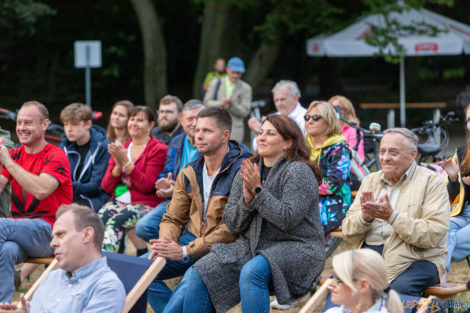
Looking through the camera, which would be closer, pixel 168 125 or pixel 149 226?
pixel 149 226

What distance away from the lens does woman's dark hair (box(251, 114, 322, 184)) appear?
179 inches

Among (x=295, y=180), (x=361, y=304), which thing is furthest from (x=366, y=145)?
(x=361, y=304)

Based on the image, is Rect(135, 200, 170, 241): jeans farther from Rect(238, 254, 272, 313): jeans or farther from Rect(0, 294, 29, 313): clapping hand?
Rect(0, 294, 29, 313): clapping hand

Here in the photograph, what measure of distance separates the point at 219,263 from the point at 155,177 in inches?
82.3

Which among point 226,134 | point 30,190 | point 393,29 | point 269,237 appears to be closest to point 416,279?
point 269,237

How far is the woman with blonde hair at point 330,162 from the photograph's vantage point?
559cm

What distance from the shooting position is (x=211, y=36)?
65.9 feet

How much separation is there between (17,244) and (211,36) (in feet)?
50.5

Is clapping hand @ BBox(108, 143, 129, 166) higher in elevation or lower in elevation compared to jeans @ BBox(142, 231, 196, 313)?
higher

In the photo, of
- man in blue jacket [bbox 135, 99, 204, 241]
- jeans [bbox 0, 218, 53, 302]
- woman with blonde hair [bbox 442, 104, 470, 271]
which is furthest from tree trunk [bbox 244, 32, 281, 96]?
jeans [bbox 0, 218, 53, 302]

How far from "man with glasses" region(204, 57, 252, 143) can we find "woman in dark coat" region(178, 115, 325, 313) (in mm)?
6355

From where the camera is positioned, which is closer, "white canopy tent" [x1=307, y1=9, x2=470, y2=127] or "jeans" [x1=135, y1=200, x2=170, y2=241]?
"jeans" [x1=135, y1=200, x2=170, y2=241]

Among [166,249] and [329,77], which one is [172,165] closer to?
[166,249]

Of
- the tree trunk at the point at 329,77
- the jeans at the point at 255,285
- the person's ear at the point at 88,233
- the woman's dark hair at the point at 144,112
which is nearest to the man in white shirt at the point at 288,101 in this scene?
the woman's dark hair at the point at 144,112
